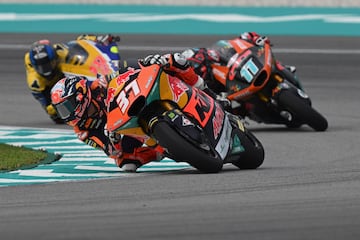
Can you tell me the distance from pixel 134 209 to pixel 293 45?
15.7 meters

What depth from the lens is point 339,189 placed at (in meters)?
9.32

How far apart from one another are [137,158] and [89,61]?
5220 mm

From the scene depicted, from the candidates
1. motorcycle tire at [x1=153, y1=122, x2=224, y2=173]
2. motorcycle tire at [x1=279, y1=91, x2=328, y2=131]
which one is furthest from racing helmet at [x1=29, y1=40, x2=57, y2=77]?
motorcycle tire at [x1=153, y1=122, x2=224, y2=173]

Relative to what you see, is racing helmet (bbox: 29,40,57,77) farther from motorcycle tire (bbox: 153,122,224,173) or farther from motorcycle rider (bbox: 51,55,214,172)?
motorcycle tire (bbox: 153,122,224,173)

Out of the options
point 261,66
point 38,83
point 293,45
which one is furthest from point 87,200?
point 293,45

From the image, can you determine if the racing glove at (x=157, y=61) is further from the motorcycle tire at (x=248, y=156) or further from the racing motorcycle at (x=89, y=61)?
the racing motorcycle at (x=89, y=61)

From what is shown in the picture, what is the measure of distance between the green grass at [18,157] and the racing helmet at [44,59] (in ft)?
8.60

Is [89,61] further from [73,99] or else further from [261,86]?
[73,99]

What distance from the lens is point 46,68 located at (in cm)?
1634

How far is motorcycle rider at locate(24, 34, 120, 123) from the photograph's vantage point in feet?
53.6

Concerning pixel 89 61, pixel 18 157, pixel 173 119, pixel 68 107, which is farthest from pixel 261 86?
pixel 173 119

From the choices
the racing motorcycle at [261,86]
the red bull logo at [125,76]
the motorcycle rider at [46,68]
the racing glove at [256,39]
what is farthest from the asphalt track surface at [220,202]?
the motorcycle rider at [46,68]

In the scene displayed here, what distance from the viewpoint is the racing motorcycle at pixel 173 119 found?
34.7 ft

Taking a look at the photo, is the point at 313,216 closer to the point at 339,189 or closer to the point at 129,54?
A: the point at 339,189
